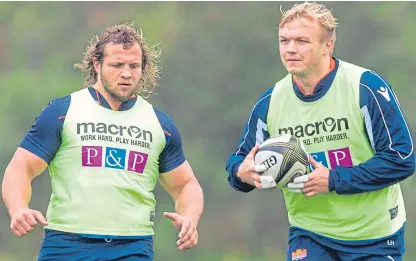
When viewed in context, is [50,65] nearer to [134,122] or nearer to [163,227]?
[163,227]

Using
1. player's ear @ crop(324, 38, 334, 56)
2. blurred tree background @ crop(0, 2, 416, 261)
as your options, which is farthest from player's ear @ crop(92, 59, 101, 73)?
blurred tree background @ crop(0, 2, 416, 261)

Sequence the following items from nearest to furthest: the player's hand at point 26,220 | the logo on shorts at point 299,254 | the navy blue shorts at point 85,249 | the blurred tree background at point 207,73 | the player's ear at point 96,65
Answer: the player's hand at point 26,220, the navy blue shorts at point 85,249, the logo on shorts at point 299,254, the player's ear at point 96,65, the blurred tree background at point 207,73

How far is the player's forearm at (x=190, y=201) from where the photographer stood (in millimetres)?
7453

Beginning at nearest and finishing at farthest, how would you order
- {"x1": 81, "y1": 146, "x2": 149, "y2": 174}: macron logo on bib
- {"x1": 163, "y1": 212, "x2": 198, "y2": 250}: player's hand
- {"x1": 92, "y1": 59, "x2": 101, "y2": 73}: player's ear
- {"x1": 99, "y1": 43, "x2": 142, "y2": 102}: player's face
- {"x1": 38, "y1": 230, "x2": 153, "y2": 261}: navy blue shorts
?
1. {"x1": 163, "y1": 212, "x2": 198, "y2": 250}: player's hand
2. {"x1": 38, "y1": 230, "x2": 153, "y2": 261}: navy blue shorts
3. {"x1": 81, "y1": 146, "x2": 149, "y2": 174}: macron logo on bib
4. {"x1": 99, "y1": 43, "x2": 142, "y2": 102}: player's face
5. {"x1": 92, "y1": 59, "x2": 101, "y2": 73}: player's ear

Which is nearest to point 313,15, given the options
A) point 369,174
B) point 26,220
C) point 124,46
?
point 369,174

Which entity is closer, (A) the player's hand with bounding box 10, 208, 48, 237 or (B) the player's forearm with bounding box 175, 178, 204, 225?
(A) the player's hand with bounding box 10, 208, 48, 237

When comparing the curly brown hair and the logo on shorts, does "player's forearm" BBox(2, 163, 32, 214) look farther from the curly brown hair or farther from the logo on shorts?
the logo on shorts

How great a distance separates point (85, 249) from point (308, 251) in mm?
1381

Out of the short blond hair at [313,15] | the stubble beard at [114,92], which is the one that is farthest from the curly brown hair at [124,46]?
the short blond hair at [313,15]

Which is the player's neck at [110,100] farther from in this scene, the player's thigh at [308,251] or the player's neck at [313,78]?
the player's thigh at [308,251]

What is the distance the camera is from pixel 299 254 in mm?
7516

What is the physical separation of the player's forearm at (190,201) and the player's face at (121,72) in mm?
684

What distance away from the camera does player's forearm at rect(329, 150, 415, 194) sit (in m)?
7.25

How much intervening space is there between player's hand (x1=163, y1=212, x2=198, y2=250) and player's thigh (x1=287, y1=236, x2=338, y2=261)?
79 cm
